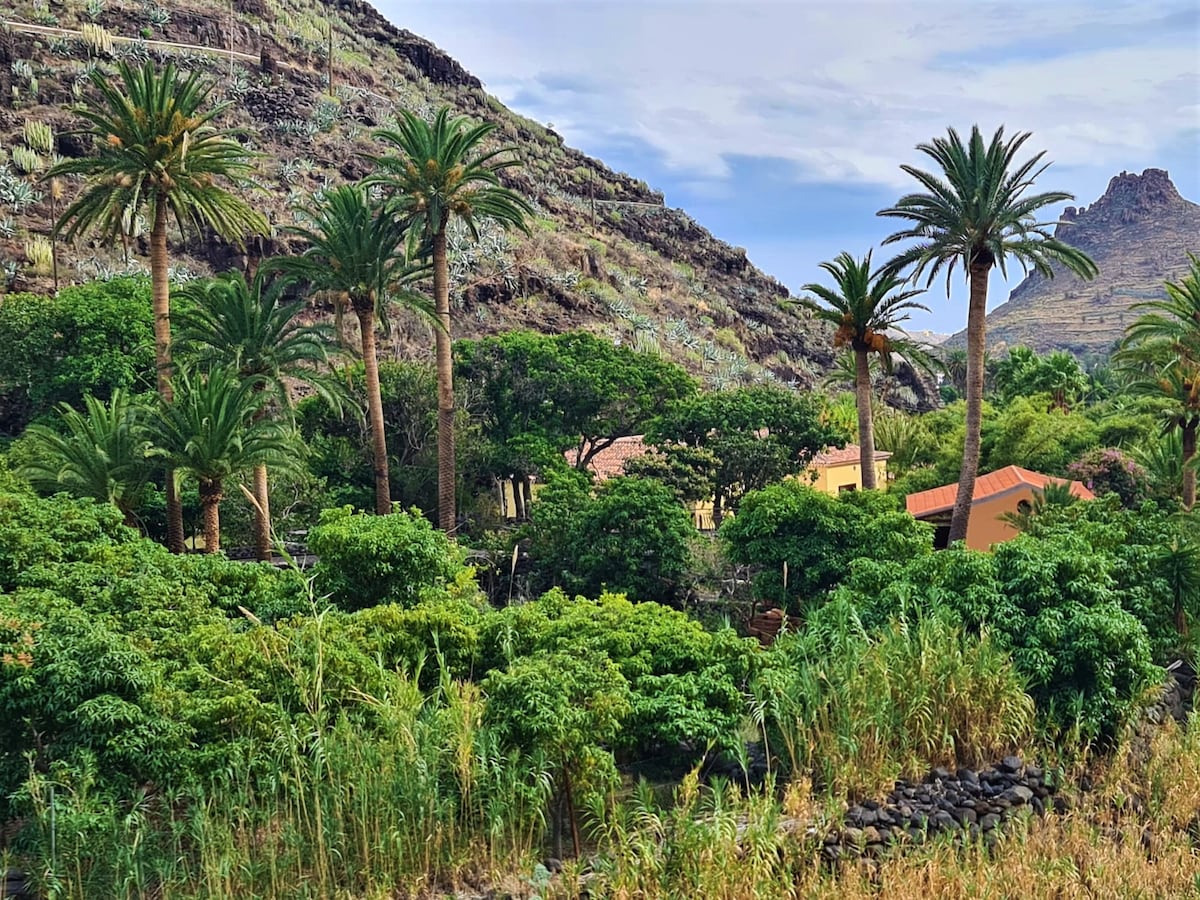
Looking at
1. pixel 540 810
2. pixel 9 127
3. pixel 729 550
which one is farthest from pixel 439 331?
pixel 9 127

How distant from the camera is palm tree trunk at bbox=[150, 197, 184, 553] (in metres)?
22.9

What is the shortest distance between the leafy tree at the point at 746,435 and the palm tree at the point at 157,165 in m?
17.4

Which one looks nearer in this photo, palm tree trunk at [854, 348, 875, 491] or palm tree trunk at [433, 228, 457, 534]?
palm tree trunk at [433, 228, 457, 534]

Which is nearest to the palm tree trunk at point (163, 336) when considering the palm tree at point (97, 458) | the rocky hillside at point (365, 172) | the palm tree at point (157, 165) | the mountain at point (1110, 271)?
the palm tree at point (157, 165)

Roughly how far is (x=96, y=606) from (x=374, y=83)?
3150 inches

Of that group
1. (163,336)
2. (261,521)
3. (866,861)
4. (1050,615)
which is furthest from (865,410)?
(866,861)

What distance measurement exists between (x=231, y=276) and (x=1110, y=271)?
173 meters

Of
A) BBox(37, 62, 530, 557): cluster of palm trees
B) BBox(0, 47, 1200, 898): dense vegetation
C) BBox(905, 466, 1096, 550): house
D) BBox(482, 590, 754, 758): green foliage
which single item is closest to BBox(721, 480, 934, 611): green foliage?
BBox(0, 47, 1200, 898): dense vegetation

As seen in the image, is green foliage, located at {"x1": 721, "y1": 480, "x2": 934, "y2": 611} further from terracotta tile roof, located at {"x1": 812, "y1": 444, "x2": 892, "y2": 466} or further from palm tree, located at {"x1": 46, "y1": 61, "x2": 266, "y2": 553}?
terracotta tile roof, located at {"x1": 812, "y1": 444, "x2": 892, "y2": 466}

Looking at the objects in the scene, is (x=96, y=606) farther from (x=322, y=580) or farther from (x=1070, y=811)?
(x=1070, y=811)

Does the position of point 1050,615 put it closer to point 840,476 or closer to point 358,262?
point 358,262

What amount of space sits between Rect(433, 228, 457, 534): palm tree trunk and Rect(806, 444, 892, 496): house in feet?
59.3

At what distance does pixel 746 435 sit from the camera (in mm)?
35312

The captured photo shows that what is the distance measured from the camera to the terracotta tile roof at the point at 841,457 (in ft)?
143
